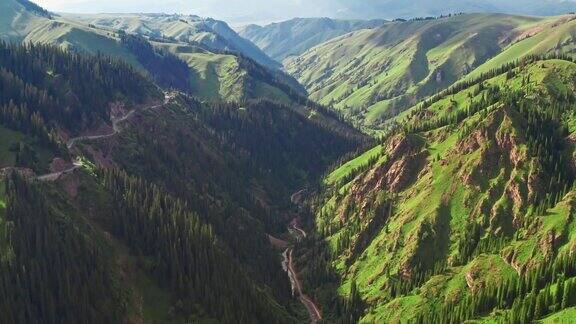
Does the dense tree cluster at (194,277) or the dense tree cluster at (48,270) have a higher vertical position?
the dense tree cluster at (48,270)

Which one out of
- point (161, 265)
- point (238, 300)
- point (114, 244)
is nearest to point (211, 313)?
point (238, 300)

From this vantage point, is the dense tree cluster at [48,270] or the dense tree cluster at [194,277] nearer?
the dense tree cluster at [48,270]

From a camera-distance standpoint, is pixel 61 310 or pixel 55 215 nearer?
pixel 61 310

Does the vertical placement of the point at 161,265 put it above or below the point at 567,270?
below

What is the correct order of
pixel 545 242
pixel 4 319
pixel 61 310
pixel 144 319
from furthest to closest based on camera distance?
pixel 545 242
pixel 144 319
pixel 61 310
pixel 4 319

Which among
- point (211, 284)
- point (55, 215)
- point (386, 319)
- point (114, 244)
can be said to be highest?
point (55, 215)

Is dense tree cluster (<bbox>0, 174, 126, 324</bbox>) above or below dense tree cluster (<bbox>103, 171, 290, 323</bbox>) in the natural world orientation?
above

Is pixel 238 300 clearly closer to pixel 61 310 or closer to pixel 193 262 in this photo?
pixel 193 262

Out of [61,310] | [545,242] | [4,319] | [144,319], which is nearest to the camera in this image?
[4,319]

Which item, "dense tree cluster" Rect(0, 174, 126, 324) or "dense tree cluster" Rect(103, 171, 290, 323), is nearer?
"dense tree cluster" Rect(0, 174, 126, 324)

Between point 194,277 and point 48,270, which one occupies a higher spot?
point 48,270

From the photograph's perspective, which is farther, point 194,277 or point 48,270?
point 194,277
